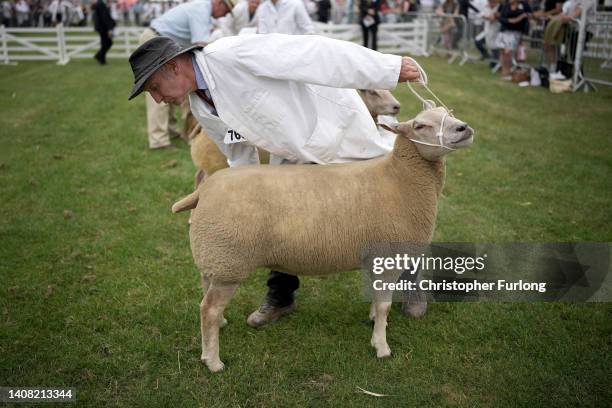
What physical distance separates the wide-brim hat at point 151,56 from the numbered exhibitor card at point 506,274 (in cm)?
167

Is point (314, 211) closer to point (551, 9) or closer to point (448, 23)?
point (551, 9)

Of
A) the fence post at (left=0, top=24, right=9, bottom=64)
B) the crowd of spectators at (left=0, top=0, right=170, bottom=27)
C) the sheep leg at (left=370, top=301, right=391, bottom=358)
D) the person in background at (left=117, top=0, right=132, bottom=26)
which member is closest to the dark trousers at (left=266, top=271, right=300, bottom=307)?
the sheep leg at (left=370, top=301, right=391, bottom=358)

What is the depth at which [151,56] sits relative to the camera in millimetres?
2926

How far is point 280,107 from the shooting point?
9.85 ft

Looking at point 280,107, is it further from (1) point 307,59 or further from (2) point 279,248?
(2) point 279,248

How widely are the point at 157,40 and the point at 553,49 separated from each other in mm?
11734

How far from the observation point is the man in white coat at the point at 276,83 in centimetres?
287

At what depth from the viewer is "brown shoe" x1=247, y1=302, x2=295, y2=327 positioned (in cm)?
376

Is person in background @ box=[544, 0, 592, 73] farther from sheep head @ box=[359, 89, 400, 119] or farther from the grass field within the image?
sheep head @ box=[359, 89, 400, 119]

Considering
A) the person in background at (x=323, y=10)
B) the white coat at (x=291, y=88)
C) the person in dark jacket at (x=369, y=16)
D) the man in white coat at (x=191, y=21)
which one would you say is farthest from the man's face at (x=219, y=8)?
the person in background at (x=323, y=10)

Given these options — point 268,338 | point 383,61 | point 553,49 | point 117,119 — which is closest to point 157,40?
point 383,61

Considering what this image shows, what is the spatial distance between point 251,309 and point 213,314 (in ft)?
2.96

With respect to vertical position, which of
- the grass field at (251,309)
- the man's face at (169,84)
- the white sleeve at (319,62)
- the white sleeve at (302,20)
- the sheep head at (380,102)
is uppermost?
the white sleeve at (302,20)

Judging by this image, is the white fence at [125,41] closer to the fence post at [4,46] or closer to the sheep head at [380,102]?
the fence post at [4,46]
